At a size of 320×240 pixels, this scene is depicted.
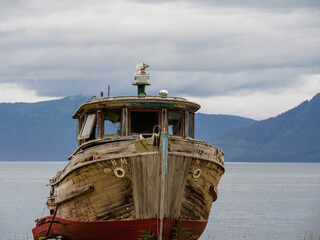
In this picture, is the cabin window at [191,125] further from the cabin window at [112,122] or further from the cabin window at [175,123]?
the cabin window at [112,122]

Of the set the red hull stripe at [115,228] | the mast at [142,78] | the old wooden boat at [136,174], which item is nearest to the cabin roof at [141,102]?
the old wooden boat at [136,174]

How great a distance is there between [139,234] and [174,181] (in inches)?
80.5

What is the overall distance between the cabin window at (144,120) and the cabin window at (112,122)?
1.70ft

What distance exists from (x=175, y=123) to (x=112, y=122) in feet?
7.23

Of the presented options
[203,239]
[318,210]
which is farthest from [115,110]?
[318,210]

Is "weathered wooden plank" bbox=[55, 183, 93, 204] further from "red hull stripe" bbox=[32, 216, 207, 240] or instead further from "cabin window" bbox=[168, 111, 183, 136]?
"cabin window" bbox=[168, 111, 183, 136]

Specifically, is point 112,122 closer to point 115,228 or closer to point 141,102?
point 141,102

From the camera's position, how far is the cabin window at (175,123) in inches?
971

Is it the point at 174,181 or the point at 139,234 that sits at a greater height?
the point at 174,181

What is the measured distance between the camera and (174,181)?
22.8 meters

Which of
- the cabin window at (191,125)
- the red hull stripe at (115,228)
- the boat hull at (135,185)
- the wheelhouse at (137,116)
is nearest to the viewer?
the boat hull at (135,185)

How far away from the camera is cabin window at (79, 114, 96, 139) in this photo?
2515cm

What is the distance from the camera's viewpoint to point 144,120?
24.5 meters

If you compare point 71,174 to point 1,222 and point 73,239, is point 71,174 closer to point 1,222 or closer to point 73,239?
point 73,239
